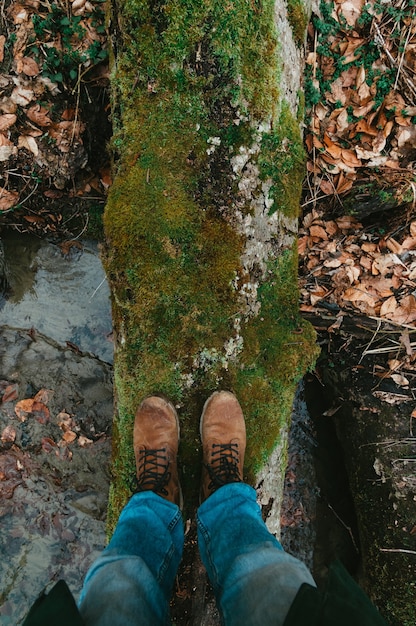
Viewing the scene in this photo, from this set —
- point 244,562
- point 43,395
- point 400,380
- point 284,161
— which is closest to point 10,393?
point 43,395

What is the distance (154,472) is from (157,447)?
146 mm

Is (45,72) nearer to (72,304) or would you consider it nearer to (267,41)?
(267,41)

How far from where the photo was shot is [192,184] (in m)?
2.30

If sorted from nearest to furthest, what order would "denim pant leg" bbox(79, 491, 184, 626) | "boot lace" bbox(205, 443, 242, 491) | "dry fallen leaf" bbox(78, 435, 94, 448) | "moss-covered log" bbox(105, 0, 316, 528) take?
1. "denim pant leg" bbox(79, 491, 184, 626)
2. "moss-covered log" bbox(105, 0, 316, 528)
3. "boot lace" bbox(205, 443, 242, 491)
4. "dry fallen leaf" bbox(78, 435, 94, 448)

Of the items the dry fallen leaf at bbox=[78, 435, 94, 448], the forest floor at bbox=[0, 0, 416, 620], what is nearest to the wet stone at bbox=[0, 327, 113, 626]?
the dry fallen leaf at bbox=[78, 435, 94, 448]

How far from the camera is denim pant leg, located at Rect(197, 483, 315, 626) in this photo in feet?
5.34

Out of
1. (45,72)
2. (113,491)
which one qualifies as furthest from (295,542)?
(45,72)

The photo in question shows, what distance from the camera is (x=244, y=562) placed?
Answer: 1867 millimetres

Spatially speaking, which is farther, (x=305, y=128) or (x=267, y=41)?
(x=305, y=128)

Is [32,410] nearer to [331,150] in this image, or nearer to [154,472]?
[154,472]

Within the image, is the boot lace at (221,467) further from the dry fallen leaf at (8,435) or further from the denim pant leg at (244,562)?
the dry fallen leaf at (8,435)

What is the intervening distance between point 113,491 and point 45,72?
2909 mm

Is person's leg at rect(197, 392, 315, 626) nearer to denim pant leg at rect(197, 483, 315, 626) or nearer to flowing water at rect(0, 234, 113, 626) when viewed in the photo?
denim pant leg at rect(197, 483, 315, 626)

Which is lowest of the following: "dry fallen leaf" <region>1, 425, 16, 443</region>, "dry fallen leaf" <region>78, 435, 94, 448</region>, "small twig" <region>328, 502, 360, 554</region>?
"small twig" <region>328, 502, 360, 554</region>
